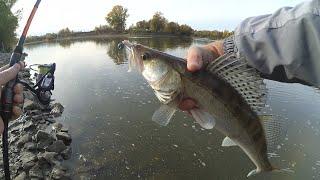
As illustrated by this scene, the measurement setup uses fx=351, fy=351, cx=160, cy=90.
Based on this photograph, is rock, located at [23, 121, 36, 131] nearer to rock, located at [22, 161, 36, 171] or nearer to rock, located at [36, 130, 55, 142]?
rock, located at [36, 130, 55, 142]

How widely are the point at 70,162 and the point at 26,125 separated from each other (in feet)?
14.1

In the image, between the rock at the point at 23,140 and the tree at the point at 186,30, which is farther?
the tree at the point at 186,30

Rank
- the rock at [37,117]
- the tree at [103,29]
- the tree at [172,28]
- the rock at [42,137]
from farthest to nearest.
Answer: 1. the tree at [103,29]
2. the tree at [172,28]
3. the rock at [37,117]
4. the rock at [42,137]

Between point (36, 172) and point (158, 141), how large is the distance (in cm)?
489

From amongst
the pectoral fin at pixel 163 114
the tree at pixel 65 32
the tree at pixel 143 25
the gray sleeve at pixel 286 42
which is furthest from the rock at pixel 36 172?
the tree at pixel 143 25

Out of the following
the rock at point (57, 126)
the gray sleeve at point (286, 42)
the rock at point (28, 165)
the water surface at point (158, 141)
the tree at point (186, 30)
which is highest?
A: the gray sleeve at point (286, 42)

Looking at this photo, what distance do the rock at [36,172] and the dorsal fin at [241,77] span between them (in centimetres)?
890

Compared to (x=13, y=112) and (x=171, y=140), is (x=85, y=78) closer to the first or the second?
(x=171, y=140)

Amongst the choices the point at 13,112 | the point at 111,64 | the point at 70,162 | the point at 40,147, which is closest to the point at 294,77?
the point at 13,112

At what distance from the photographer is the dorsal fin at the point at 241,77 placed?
10.1 ft

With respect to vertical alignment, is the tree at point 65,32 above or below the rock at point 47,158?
below

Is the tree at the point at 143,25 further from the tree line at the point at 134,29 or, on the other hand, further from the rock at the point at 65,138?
the rock at the point at 65,138

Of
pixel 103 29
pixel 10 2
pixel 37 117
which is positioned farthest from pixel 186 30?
pixel 37 117

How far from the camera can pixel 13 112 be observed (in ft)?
14.0
